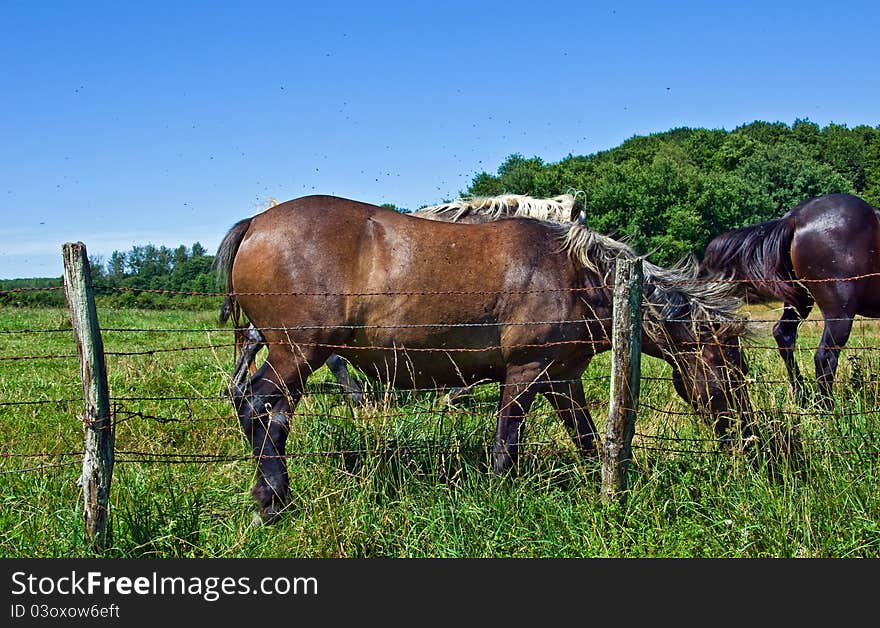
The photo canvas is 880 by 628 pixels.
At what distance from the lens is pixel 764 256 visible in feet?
26.8

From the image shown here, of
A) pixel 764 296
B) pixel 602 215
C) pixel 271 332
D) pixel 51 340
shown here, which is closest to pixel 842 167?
pixel 602 215

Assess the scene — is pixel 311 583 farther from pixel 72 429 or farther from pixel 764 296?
pixel 764 296

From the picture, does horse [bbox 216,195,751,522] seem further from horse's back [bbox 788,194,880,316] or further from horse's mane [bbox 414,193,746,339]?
horse's back [bbox 788,194,880,316]

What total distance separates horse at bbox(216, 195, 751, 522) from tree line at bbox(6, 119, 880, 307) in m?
19.5

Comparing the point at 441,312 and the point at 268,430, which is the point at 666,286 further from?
the point at 268,430

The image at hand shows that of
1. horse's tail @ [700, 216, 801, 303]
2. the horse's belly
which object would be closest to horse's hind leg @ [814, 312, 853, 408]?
horse's tail @ [700, 216, 801, 303]

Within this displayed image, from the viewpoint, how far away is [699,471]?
409 cm

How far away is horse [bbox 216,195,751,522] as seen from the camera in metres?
4.39

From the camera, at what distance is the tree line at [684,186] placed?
99.6ft

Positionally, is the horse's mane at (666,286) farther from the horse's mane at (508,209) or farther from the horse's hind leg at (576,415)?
the horse's mane at (508,209)

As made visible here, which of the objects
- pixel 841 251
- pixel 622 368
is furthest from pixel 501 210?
pixel 841 251

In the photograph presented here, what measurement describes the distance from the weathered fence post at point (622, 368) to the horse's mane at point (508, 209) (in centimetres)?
301

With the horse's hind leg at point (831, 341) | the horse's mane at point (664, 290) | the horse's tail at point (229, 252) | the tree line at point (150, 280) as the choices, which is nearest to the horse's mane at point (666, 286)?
the horse's mane at point (664, 290)

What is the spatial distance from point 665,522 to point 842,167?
156ft
